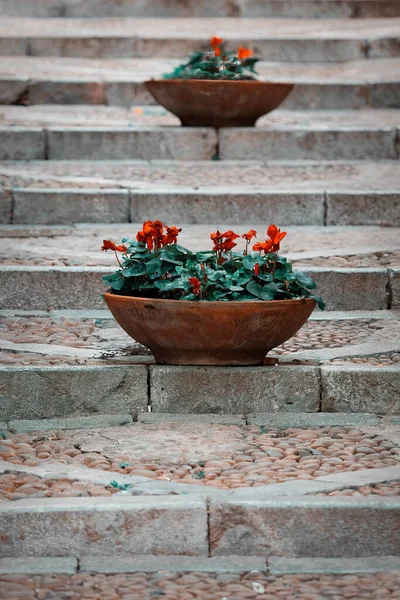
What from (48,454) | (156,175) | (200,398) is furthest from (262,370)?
(156,175)

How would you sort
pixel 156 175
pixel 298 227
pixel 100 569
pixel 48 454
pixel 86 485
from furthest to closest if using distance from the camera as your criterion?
pixel 156 175 → pixel 298 227 → pixel 48 454 → pixel 86 485 → pixel 100 569

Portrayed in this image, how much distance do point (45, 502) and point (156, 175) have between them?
12.8ft

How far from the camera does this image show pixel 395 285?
541 cm

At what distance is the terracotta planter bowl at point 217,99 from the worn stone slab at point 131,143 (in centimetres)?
12

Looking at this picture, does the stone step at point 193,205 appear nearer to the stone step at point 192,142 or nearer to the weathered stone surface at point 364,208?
the weathered stone surface at point 364,208

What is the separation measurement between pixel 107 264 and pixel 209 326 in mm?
1493

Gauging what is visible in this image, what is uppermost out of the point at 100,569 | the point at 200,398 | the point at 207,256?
the point at 207,256

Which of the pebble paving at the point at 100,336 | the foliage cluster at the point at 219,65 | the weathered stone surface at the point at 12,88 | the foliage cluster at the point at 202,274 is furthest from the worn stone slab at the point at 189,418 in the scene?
the weathered stone surface at the point at 12,88

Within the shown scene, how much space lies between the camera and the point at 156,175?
7168mm

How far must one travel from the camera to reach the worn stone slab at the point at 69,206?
6523 millimetres

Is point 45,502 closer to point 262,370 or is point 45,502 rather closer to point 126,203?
point 262,370

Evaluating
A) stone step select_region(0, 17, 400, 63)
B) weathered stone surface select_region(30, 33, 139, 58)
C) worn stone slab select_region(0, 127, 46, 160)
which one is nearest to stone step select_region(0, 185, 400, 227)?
worn stone slab select_region(0, 127, 46, 160)

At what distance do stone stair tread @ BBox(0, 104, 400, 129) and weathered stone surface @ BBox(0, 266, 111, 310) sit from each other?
2534 mm

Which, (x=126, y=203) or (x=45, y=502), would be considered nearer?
(x=45, y=502)
